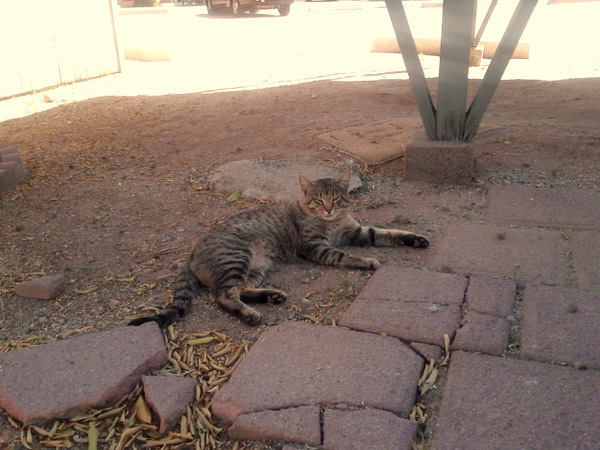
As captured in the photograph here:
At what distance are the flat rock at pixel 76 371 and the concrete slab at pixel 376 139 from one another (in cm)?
296

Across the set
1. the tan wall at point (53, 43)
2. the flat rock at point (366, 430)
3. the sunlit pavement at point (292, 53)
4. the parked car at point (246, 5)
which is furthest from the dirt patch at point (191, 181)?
the parked car at point (246, 5)

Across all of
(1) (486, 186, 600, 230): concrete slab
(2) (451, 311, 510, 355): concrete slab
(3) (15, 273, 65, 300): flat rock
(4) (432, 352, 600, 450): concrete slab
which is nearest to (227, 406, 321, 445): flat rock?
(4) (432, 352, 600, 450): concrete slab

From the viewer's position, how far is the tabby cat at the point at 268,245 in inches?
122

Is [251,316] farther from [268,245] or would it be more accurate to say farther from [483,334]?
[483,334]

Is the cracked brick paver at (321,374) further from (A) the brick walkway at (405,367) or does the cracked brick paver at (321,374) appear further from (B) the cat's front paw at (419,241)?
(B) the cat's front paw at (419,241)

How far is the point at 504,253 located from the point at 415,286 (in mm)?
696

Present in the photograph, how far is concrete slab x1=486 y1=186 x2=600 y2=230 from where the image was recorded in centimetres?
382

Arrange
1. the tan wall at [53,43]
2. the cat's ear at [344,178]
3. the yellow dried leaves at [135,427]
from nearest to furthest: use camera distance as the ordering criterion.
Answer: the yellow dried leaves at [135,427] → the cat's ear at [344,178] → the tan wall at [53,43]

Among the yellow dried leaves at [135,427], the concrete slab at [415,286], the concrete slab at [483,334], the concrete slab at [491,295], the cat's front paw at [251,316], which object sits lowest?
the yellow dried leaves at [135,427]

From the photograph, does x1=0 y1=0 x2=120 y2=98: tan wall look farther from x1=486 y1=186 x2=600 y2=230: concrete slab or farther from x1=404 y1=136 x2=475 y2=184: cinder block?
x1=486 y1=186 x2=600 y2=230: concrete slab

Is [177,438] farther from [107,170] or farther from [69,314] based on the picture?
[107,170]

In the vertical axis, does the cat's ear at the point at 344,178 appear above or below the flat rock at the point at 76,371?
above

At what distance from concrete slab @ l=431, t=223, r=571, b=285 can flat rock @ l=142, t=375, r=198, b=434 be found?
162 cm

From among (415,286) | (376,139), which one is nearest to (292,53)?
(376,139)
